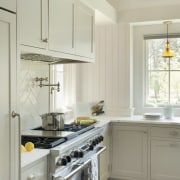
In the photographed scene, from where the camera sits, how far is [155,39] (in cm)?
446

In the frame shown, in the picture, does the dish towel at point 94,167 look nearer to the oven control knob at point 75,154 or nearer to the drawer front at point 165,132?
the oven control knob at point 75,154

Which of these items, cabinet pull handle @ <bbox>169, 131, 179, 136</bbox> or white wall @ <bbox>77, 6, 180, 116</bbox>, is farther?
white wall @ <bbox>77, 6, 180, 116</bbox>

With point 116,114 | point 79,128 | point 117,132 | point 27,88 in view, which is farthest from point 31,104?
point 116,114

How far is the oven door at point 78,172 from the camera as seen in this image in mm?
2273

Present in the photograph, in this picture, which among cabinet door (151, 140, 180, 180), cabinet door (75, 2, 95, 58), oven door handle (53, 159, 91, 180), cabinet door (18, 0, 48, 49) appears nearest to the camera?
cabinet door (18, 0, 48, 49)

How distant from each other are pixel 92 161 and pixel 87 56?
3.83ft

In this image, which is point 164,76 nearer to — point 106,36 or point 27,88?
point 106,36

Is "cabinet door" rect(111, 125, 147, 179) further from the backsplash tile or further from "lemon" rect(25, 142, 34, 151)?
"lemon" rect(25, 142, 34, 151)

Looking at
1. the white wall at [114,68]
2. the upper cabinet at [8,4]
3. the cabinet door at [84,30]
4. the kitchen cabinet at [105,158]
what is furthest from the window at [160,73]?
the upper cabinet at [8,4]

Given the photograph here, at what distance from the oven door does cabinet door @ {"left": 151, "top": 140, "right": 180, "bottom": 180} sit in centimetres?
99

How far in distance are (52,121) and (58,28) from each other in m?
0.87

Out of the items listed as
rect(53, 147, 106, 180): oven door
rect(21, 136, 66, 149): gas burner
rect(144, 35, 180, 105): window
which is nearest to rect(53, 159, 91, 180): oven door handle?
rect(53, 147, 106, 180): oven door

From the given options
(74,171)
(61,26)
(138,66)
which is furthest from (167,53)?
(74,171)

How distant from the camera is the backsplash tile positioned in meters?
2.87
